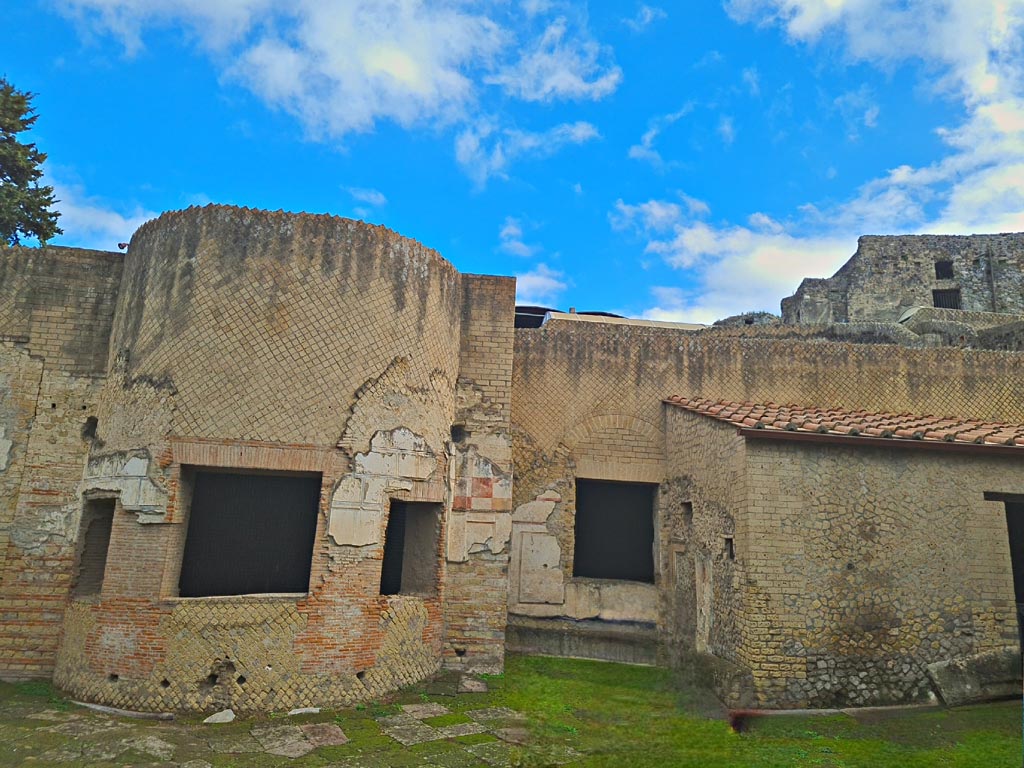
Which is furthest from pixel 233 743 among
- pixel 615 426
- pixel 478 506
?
pixel 615 426

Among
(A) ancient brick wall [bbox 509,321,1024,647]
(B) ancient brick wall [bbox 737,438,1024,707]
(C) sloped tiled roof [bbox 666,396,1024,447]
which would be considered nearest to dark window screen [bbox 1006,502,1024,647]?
(A) ancient brick wall [bbox 509,321,1024,647]

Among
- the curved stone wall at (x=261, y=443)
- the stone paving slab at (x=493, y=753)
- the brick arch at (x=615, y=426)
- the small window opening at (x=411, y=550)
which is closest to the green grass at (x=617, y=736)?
the stone paving slab at (x=493, y=753)

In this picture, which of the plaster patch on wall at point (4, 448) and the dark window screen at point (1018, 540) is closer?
the plaster patch on wall at point (4, 448)

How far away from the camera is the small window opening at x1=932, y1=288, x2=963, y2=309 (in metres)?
23.9

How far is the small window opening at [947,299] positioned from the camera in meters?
23.9

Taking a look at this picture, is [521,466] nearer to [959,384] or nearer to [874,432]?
[874,432]

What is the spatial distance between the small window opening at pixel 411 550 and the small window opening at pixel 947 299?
2309 cm

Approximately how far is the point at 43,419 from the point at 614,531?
25.6 feet

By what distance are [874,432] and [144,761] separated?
7838 millimetres

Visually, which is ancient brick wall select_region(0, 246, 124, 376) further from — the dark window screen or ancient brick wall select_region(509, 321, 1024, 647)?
the dark window screen

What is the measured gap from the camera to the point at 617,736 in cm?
629

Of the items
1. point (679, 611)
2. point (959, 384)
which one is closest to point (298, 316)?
point (679, 611)

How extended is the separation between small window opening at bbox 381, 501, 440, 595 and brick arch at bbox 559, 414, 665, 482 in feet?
8.14

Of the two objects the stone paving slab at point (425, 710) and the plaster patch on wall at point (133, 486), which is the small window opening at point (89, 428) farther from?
the stone paving slab at point (425, 710)
